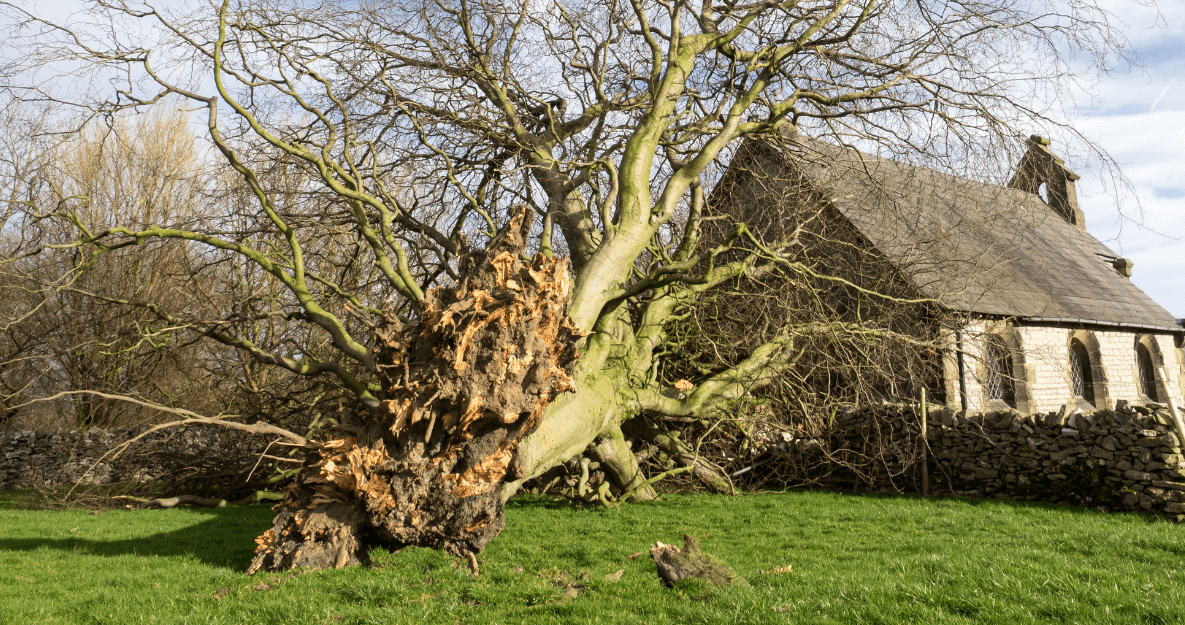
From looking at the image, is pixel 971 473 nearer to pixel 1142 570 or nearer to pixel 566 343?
pixel 1142 570

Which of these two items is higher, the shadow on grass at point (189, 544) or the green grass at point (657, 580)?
the green grass at point (657, 580)

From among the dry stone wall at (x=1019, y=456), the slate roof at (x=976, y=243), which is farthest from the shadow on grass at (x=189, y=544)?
the slate roof at (x=976, y=243)

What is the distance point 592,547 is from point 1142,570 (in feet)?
14.9

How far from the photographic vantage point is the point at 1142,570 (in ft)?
17.3

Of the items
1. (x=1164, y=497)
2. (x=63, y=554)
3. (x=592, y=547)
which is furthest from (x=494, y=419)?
(x=1164, y=497)

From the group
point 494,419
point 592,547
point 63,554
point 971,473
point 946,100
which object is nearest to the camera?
point 494,419

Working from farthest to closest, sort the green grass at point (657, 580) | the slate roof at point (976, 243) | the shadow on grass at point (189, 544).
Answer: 1. the slate roof at point (976, 243)
2. the shadow on grass at point (189, 544)
3. the green grass at point (657, 580)

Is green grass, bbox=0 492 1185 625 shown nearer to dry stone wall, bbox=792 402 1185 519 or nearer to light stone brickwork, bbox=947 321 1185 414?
dry stone wall, bbox=792 402 1185 519

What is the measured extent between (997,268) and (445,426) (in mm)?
11274

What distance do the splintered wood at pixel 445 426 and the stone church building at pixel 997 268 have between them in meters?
5.63

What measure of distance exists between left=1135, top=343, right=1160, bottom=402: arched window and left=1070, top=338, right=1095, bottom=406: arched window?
244cm

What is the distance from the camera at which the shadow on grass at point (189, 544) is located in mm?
7180

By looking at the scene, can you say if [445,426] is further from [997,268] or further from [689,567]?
[997,268]

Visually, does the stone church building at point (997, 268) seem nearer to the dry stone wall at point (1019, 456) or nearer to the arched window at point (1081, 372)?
the arched window at point (1081, 372)
